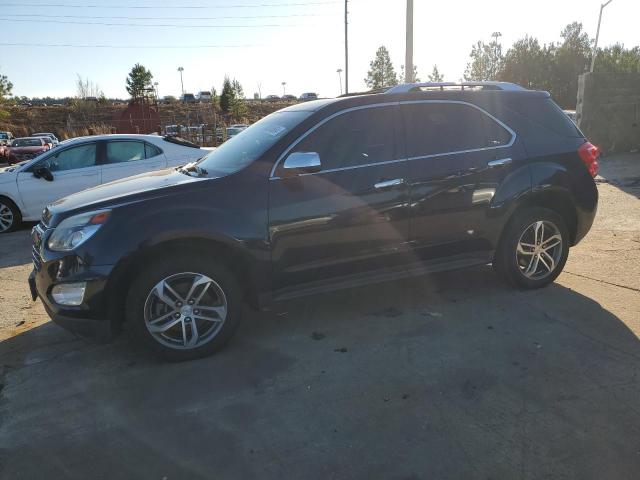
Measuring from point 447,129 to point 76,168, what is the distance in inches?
264

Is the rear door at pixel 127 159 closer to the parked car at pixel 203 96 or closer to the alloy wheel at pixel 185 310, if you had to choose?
the alloy wheel at pixel 185 310

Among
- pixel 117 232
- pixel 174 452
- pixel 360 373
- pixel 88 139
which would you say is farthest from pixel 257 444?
pixel 88 139

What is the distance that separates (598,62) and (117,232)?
44.6 metres

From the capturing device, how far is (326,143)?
404 cm

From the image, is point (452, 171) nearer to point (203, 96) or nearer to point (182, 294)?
point (182, 294)

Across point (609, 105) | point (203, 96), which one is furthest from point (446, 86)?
point (203, 96)

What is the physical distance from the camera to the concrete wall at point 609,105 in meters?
14.0

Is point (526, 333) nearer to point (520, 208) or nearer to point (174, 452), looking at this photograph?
point (520, 208)

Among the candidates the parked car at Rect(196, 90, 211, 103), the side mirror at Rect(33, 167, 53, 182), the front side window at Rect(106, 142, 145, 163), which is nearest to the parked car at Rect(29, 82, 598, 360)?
the front side window at Rect(106, 142, 145, 163)

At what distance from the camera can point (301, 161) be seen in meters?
3.72

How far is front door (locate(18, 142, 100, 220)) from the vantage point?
8.62 meters

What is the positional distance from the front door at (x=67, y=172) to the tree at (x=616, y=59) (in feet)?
112

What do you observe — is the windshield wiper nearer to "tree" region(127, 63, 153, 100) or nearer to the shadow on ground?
the shadow on ground

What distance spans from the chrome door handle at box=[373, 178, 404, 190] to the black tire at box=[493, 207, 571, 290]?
1.25 m
